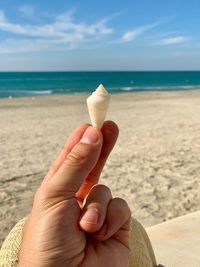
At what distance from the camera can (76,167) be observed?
1252 millimetres

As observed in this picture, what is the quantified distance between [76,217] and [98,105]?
1.16 ft

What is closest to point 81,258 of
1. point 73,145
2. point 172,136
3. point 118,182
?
point 73,145

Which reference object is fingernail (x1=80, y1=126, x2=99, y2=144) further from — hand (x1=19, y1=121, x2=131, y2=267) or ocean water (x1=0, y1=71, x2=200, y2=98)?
ocean water (x1=0, y1=71, x2=200, y2=98)

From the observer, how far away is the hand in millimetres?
1263

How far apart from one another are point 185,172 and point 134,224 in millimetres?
5378

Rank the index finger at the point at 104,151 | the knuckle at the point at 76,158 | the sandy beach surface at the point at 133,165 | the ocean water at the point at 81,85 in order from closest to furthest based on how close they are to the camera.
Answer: the knuckle at the point at 76,158, the index finger at the point at 104,151, the sandy beach surface at the point at 133,165, the ocean water at the point at 81,85

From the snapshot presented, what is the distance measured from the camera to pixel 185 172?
7223 mm

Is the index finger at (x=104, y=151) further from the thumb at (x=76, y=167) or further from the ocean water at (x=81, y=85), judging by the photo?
the ocean water at (x=81, y=85)

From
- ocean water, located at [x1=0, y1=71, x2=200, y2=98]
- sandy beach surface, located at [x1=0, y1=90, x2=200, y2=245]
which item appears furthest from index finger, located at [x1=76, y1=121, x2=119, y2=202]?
ocean water, located at [x1=0, y1=71, x2=200, y2=98]

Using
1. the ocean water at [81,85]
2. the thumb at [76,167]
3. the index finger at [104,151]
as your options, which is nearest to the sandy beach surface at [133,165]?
the index finger at [104,151]

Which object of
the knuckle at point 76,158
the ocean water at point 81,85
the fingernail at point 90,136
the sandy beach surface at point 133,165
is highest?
the fingernail at point 90,136

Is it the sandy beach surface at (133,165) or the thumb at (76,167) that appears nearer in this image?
the thumb at (76,167)

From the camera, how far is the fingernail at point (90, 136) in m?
1.27

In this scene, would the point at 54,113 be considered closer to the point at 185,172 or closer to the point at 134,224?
the point at 185,172
